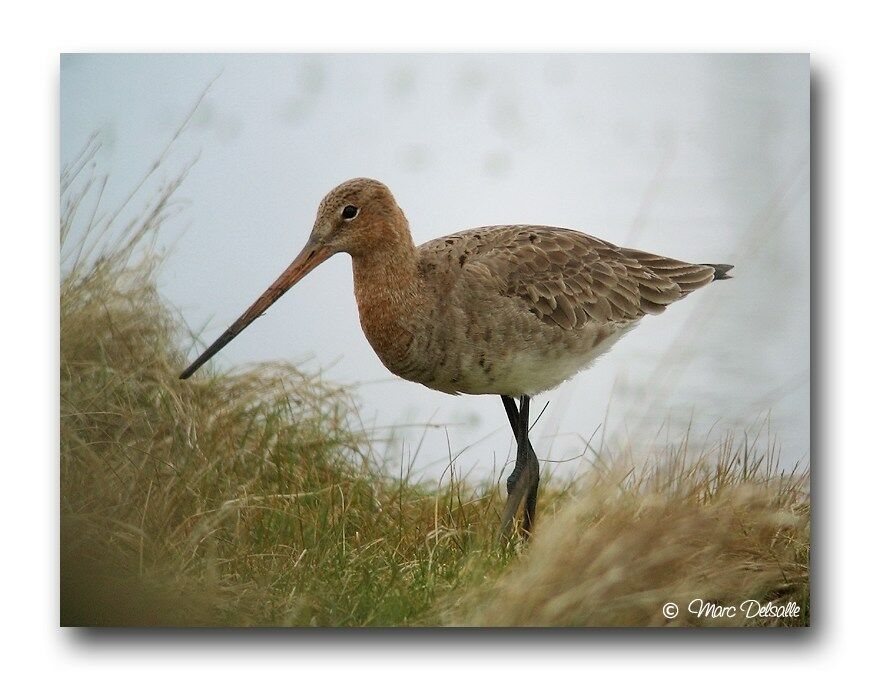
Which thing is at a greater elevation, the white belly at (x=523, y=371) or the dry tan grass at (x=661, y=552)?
the white belly at (x=523, y=371)

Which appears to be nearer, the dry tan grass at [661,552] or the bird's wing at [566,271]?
the dry tan grass at [661,552]

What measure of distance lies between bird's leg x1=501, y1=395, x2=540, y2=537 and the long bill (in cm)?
102

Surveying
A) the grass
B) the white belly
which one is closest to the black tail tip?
the white belly

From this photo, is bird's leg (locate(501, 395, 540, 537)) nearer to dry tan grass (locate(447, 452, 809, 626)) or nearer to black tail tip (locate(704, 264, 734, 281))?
dry tan grass (locate(447, 452, 809, 626))

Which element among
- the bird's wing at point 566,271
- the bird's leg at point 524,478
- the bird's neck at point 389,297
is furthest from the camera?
the bird's leg at point 524,478

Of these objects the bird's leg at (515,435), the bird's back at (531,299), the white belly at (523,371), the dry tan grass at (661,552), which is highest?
the bird's back at (531,299)

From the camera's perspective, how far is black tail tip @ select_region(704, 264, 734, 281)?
16.6ft

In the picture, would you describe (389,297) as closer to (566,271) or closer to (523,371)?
(523,371)

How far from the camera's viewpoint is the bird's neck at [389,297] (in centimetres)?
481

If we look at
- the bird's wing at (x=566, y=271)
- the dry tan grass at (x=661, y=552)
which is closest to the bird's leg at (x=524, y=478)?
the dry tan grass at (x=661, y=552)

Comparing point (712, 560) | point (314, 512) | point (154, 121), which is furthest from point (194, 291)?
point (712, 560)

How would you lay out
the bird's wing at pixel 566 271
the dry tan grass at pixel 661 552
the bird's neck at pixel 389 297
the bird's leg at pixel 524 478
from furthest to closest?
the bird's leg at pixel 524 478, the bird's wing at pixel 566 271, the bird's neck at pixel 389 297, the dry tan grass at pixel 661 552

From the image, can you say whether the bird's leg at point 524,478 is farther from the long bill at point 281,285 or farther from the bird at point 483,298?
the long bill at point 281,285

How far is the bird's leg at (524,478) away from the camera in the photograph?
503cm
